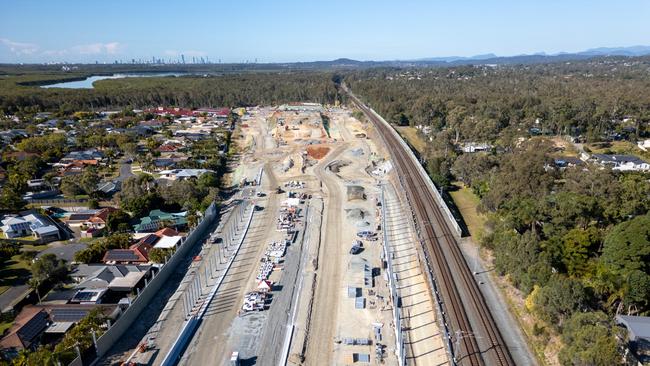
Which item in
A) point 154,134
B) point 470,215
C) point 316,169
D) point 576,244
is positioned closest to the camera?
point 576,244

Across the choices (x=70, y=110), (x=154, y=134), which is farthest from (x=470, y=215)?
(x=70, y=110)

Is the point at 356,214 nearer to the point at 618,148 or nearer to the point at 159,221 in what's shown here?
the point at 159,221

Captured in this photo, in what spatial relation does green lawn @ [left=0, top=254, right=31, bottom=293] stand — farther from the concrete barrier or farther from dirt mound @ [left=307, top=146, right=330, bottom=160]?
dirt mound @ [left=307, top=146, right=330, bottom=160]

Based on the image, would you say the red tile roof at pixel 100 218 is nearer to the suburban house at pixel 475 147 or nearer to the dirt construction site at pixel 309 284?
the dirt construction site at pixel 309 284

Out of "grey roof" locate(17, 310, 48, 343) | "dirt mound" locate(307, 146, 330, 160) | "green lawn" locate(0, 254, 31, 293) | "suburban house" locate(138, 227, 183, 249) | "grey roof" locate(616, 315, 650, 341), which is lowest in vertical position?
"dirt mound" locate(307, 146, 330, 160)

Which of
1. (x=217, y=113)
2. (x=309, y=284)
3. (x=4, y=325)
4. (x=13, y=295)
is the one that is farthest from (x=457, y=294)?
(x=217, y=113)

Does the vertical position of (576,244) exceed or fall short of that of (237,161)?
it exceeds it

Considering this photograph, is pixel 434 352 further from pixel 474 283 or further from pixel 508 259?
pixel 508 259

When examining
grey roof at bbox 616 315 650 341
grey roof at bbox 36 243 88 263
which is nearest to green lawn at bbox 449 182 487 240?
Answer: grey roof at bbox 616 315 650 341
